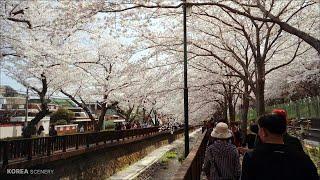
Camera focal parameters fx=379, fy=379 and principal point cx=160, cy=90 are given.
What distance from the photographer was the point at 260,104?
1221 cm

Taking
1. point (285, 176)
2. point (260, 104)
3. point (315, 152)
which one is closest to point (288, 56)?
point (315, 152)

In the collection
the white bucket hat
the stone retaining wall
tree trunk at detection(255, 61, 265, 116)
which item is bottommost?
the stone retaining wall

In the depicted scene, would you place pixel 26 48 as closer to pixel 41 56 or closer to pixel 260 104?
pixel 41 56

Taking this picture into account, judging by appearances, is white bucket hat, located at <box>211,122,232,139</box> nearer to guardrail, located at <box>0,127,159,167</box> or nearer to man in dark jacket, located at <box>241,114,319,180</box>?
man in dark jacket, located at <box>241,114,319,180</box>

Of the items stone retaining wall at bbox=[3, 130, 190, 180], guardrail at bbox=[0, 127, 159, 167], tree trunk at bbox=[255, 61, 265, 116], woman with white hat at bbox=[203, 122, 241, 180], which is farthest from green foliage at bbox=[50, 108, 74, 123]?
woman with white hat at bbox=[203, 122, 241, 180]

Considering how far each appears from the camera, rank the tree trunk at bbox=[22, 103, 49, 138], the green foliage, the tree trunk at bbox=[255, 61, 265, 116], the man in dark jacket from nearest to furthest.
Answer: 1. the man in dark jacket
2. the tree trunk at bbox=[255, 61, 265, 116]
3. the tree trunk at bbox=[22, 103, 49, 138]
4. the green foliage

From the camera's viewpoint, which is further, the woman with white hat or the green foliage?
the green foliage

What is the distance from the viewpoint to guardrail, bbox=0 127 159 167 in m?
12.6

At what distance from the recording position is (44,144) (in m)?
15.2

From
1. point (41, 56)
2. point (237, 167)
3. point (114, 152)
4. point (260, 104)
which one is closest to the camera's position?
point (237, 167)

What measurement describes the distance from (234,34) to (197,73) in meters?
4.41

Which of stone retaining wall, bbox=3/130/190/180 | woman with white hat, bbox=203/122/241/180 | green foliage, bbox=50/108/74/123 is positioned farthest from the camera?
green foliage, bbox=50/108/74/123

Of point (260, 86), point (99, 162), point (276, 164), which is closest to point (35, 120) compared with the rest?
point (99, 162)

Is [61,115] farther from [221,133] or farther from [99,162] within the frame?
[221,133]
